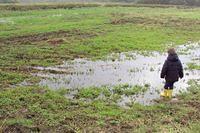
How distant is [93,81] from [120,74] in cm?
248

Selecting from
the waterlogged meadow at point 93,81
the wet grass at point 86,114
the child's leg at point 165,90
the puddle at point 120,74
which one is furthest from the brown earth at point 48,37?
the child's leg at point 165,90

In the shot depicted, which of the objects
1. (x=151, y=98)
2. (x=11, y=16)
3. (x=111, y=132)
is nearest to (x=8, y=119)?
(x=111, y=132)

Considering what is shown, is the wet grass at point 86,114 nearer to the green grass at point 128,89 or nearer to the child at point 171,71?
the child at point 171,71

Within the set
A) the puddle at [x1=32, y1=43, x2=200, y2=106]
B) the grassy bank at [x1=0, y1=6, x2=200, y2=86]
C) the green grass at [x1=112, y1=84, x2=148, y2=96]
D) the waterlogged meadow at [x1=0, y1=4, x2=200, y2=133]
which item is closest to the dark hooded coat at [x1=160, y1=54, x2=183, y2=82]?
the waterlogged meadow at [x1=0, y1=4, x2=200, y2=133]

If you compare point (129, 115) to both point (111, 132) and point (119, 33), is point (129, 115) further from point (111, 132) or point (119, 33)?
point (119, 33)

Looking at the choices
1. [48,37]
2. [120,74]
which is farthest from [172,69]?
[48,37]

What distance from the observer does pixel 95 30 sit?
1703 inches

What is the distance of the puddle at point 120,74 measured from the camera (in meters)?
21.4

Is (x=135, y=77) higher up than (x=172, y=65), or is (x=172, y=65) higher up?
(x=172, y=65)

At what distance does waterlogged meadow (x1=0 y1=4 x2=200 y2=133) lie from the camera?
16.2 metres

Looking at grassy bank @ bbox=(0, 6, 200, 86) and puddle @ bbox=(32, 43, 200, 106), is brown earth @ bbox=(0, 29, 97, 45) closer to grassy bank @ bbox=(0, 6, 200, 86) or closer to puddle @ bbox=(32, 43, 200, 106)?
grassy bank @ bbox=(0, 6, 200, 86)

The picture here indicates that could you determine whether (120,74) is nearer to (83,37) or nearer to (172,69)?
(172,69)

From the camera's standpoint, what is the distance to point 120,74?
80.7ft

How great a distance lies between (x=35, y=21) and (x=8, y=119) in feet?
121
